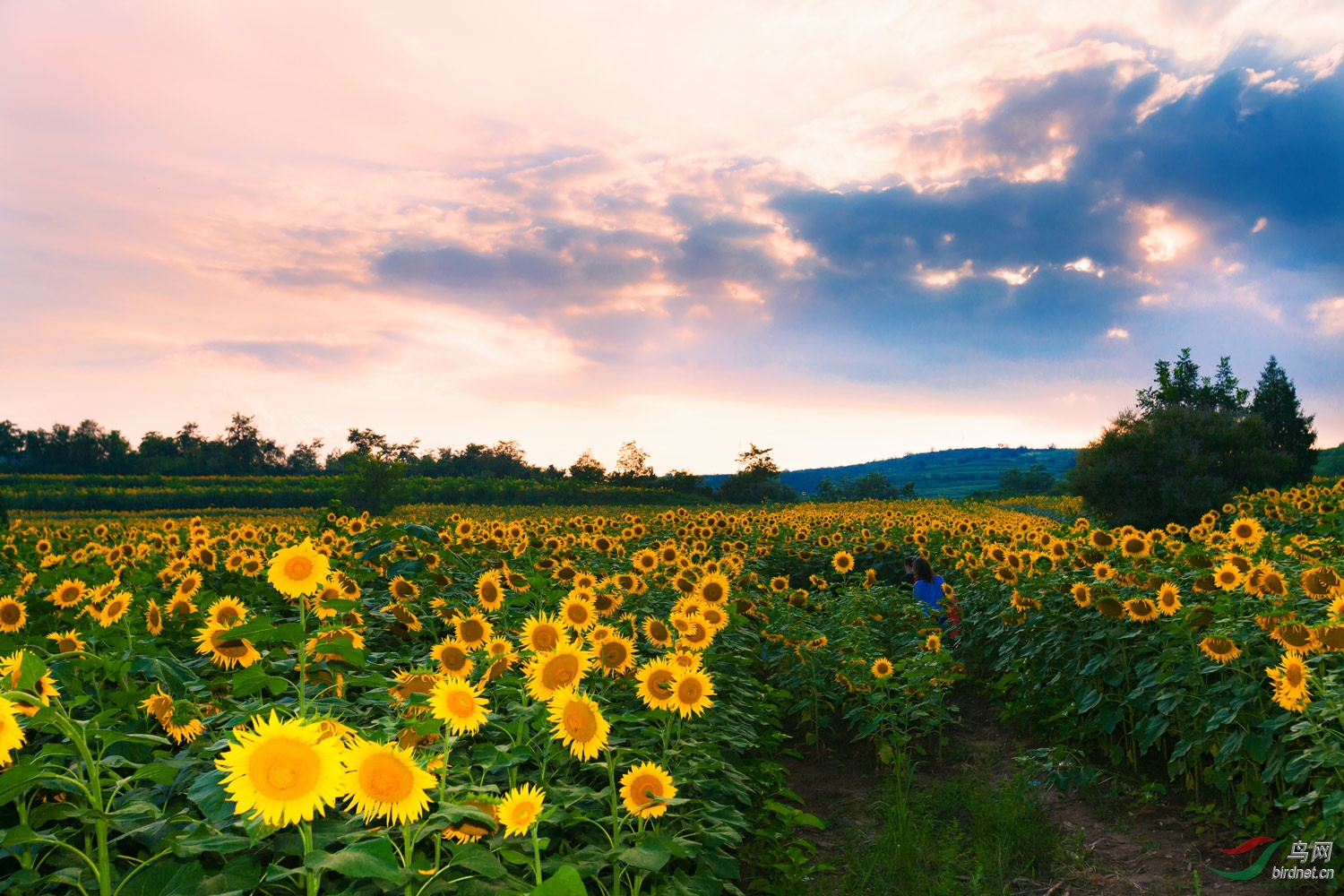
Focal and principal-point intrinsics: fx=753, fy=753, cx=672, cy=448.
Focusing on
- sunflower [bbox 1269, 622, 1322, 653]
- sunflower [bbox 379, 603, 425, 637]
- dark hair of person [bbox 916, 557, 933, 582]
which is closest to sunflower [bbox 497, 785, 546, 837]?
sunflower [bbox 379, 603, 425, 637]

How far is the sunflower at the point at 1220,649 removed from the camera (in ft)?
16.2

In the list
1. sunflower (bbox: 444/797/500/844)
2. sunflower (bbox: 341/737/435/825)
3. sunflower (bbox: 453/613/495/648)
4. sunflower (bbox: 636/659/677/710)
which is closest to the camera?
sunflower (bbox: 341/737/435/825)

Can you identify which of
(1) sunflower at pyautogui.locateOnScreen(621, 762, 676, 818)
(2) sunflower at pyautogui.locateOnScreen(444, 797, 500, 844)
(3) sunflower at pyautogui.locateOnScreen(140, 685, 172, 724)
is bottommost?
(1) sunflower at pyautogui.locateOnScreen(621, 762, 676, 818)

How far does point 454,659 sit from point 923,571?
821cm

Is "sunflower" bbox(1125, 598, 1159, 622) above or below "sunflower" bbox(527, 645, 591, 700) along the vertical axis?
below

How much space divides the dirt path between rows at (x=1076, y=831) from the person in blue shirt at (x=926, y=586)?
2.41 metres

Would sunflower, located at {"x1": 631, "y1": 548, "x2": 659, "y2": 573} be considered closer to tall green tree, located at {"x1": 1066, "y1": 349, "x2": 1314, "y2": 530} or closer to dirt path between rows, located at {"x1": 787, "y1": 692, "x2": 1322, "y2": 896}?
dirt path between rows, located at {"x1": 787, "y1": 692, "x2": 1322, "y2": 896}

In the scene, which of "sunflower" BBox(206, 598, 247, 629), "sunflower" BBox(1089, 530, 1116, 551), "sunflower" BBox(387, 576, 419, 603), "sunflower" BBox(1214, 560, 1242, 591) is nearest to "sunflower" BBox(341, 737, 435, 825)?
"sunflower" BBox(206, 598, 247, 629)

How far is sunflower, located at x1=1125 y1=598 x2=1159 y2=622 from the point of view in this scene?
229 inches

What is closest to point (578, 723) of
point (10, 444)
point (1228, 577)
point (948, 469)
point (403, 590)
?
point (403, 590)

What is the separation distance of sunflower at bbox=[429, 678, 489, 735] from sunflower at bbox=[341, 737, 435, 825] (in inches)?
22.4

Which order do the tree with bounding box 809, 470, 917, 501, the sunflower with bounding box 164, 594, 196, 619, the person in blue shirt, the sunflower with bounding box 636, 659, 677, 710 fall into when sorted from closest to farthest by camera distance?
1. the sunflower with bounding box 636, 659, 677, 710
2. the sunflower with bounding box 164, 594, 196, 619
3. the person in blue shirt
4. the tree with bounding box 809, 470, 917, 501

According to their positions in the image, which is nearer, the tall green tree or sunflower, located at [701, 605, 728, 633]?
sunflower, located at [701, 605, 728, 633]

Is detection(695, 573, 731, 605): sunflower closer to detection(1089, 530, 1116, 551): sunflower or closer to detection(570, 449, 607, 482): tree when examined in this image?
detection(1089, 530, 1116, 551): sunflower
